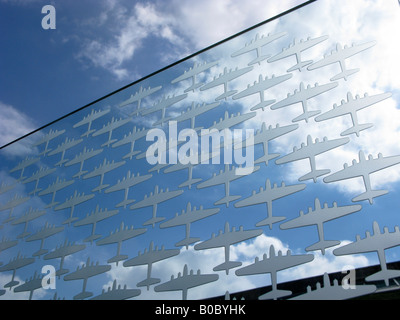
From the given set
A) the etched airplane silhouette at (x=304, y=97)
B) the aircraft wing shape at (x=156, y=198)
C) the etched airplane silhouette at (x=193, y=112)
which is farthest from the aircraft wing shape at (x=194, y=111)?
the aircraft wing shape at (x=156, y=198)

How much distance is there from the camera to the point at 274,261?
1.39m

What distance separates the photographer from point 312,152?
5.08 feet

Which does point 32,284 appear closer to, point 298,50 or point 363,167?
point 363,167

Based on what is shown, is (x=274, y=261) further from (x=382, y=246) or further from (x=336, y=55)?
(x=336, y=55)

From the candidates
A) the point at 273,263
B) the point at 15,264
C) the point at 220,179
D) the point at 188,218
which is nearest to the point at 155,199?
the point at 188,218

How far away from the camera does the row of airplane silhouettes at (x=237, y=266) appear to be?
1219mm

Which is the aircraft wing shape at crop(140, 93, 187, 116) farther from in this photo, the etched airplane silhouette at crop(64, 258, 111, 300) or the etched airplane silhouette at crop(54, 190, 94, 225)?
the etched airplane silhouette at crop(64, 258, 111, 300)

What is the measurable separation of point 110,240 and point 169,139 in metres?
0.69

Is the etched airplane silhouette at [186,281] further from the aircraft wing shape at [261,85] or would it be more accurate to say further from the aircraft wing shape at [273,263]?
the aircraft wing shape at [261,85]

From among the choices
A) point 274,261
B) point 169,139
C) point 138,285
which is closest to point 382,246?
point 274,261

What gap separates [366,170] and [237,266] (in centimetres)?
67

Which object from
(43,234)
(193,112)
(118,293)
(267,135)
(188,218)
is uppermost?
(193,112)

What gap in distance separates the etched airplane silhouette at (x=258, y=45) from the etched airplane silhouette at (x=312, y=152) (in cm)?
68
